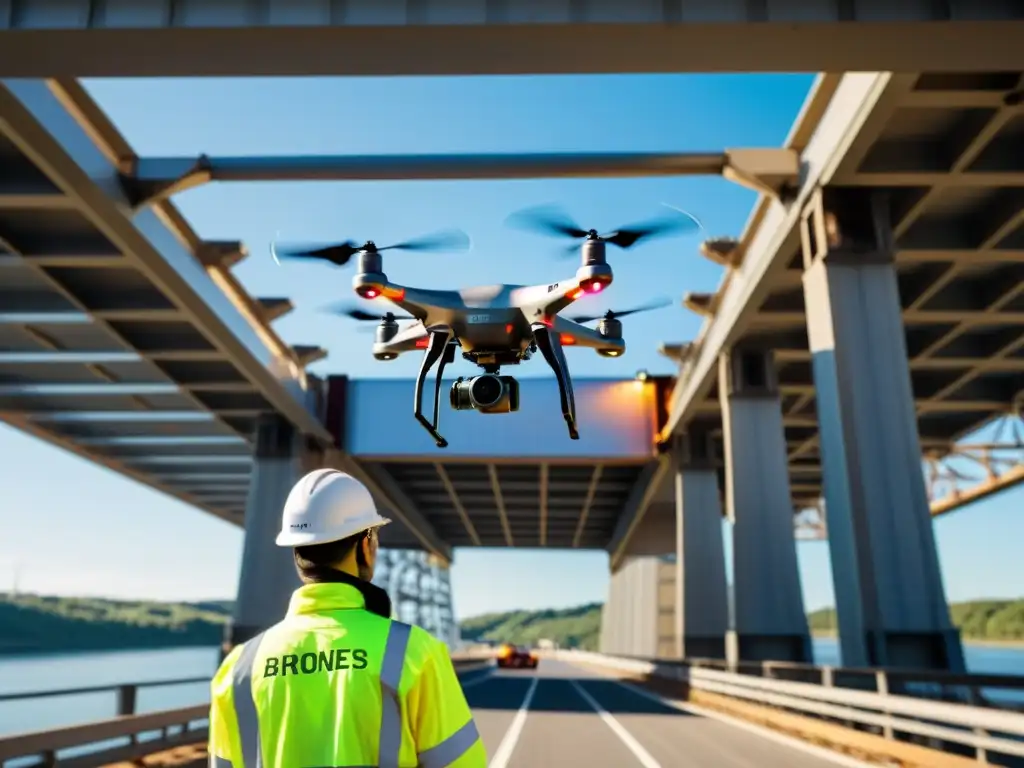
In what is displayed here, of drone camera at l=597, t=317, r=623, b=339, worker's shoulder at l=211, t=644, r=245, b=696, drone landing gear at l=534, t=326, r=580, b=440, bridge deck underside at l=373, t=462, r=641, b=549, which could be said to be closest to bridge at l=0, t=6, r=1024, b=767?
bridge deck underside at l=373, t=462, r=641, b=549

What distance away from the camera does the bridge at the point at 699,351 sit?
12.0 meters

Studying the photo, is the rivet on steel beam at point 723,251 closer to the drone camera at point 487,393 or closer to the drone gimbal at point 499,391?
the drone gimbal at point 499,391

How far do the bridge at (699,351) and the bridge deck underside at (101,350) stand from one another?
12cm

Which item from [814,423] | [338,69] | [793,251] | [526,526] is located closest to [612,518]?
[526,526]

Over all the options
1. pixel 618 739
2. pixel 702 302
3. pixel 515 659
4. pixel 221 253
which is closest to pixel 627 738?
pixel 618 739

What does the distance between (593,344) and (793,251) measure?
563 inches

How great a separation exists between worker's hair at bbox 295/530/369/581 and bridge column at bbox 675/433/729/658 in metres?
34.2

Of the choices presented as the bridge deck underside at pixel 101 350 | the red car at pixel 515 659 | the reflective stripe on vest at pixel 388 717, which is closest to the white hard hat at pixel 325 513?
the reflective stripe on vest at pixel 388 717

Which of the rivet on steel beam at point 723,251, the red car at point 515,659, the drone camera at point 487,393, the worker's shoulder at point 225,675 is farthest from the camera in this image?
the red car at point 515,659

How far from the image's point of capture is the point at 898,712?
11672 mm

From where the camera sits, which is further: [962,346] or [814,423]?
[814,423]

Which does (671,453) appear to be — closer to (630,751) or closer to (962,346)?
(962,346)

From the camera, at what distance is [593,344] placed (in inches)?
357

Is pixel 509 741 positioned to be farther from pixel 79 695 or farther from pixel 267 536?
pixel 79 695
